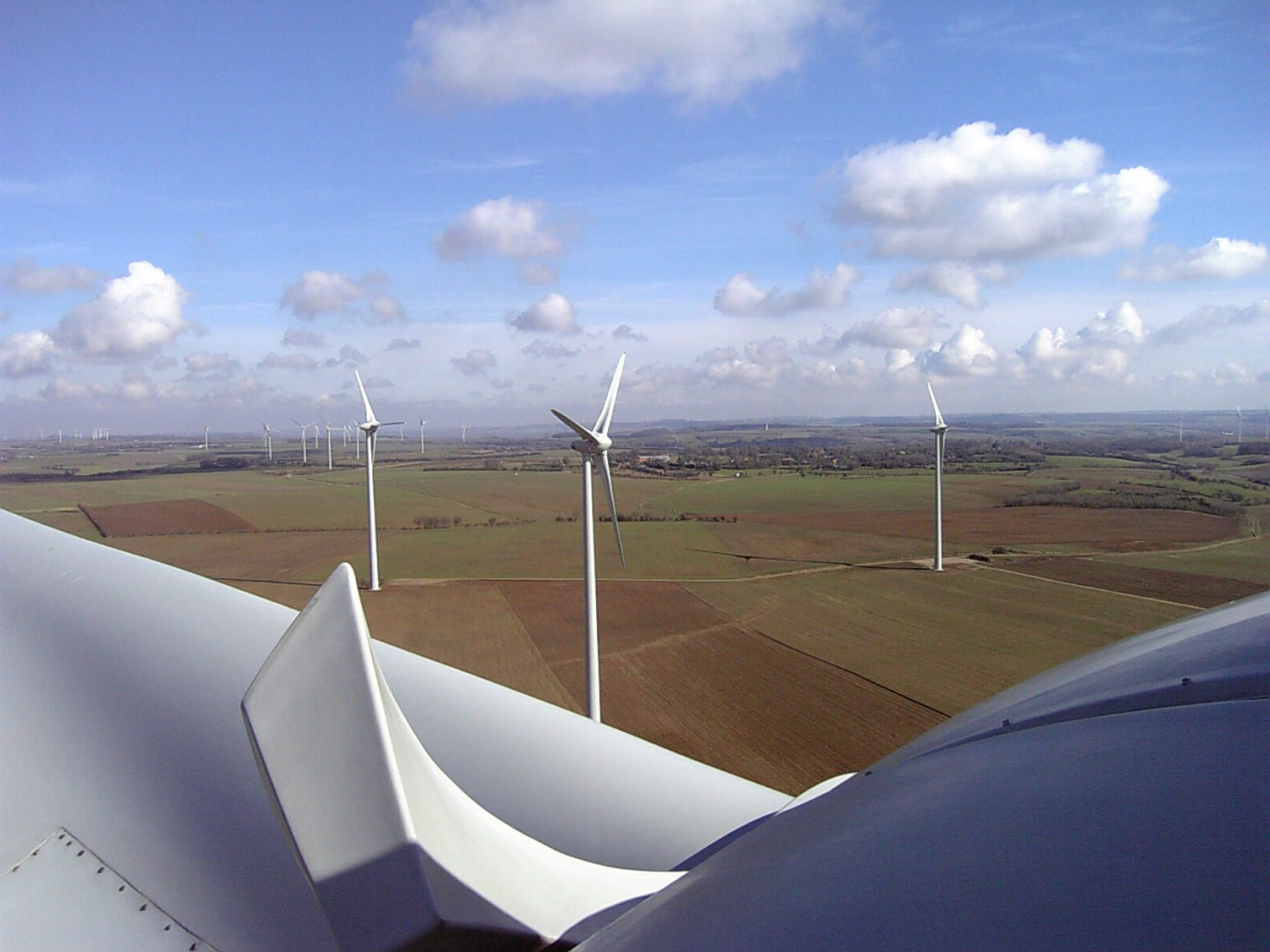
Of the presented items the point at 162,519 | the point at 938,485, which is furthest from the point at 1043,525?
the point at 162,519

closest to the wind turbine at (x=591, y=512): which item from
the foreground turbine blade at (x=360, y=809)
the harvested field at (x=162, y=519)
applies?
the foreground turbine blade at (x=360, y=809)

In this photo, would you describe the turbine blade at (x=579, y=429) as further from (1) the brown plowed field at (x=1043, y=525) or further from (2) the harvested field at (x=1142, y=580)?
(1) the brown plowed field at (x=1043, y=525)

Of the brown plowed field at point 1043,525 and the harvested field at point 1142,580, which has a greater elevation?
the brown plowed field at point 1043,525

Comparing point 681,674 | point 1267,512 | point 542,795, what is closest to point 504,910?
point 542,795

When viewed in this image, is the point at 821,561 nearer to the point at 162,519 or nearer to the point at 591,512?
the point at 591,512

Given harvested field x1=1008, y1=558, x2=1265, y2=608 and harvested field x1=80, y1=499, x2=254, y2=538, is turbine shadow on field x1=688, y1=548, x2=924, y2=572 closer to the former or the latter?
harvested field x1=1008, y1=558, x2=1265, y2=608

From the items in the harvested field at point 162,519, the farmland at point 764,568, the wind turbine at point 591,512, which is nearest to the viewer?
the wind turbine at point 591,512

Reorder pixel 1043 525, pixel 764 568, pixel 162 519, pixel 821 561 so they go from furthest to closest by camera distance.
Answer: pixel 162 519 → pixel 1043 525 → pixel 821 561 → pixel 764 568
